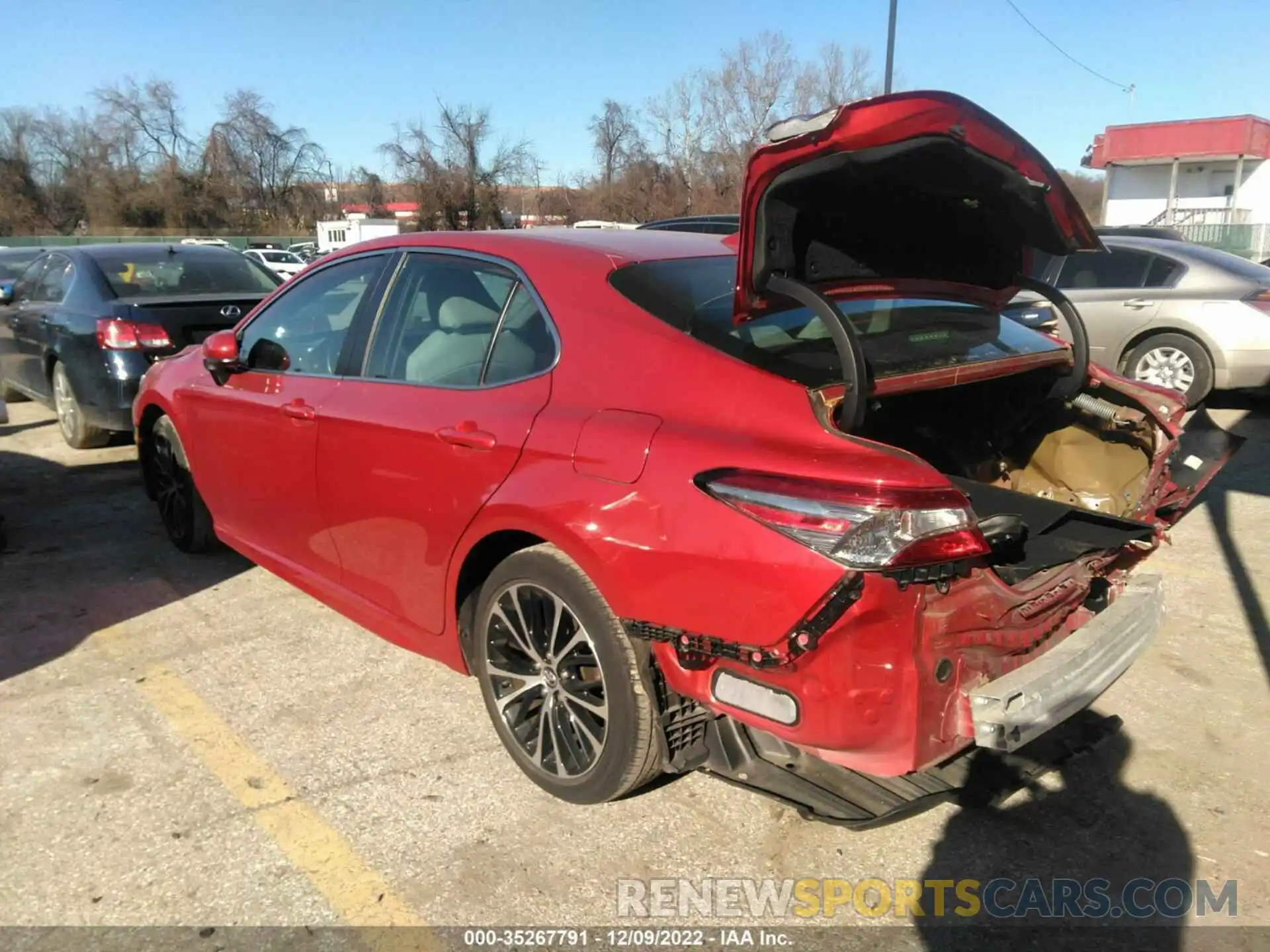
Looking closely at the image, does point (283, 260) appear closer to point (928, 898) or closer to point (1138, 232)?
point (1138, 232)

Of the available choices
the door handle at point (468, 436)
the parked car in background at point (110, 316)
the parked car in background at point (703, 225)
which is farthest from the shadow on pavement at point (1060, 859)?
the parked car in background at point (703, 225)

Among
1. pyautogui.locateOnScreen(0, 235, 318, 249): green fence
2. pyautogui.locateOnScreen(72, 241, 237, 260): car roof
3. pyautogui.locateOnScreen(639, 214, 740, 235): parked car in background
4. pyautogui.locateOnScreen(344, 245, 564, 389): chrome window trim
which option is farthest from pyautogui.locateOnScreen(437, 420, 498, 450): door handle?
pyautogui.locateOnScreen(0, 235, 318, 249): green fence

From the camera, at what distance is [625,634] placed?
2588mm

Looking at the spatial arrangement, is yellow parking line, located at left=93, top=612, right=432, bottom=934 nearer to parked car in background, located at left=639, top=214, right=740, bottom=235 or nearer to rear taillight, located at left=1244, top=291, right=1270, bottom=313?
rear taillight, located at left=1244, top=291, right=1270, bottom=313

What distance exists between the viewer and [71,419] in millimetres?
7387

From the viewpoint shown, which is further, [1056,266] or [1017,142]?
[1056,266]

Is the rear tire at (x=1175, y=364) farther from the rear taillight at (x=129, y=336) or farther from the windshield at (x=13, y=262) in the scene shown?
the windshield at (x=13, y=262)

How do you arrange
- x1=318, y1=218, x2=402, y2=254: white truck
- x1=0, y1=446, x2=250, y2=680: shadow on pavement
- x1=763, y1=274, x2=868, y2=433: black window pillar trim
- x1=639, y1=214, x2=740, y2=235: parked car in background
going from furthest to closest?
x1=318, y1=218, x2=402, y2=254: white truck → x1=639, y1=214, x2=740, y2=235: parked car in background → x1=0, y1=446, x2=250, y2=680: shadow on pavement → x1=763, y1=274, x2=868, y2=433: black window pillar trim

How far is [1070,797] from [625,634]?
1570 mm

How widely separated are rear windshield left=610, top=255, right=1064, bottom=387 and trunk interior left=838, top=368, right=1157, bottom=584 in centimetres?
24

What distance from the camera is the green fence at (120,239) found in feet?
150

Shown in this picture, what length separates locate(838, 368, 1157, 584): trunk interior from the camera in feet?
11.3

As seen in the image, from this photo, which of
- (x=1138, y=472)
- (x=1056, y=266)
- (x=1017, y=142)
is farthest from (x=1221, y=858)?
(x=1056, y=266)

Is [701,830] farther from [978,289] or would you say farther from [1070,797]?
[978,289]
